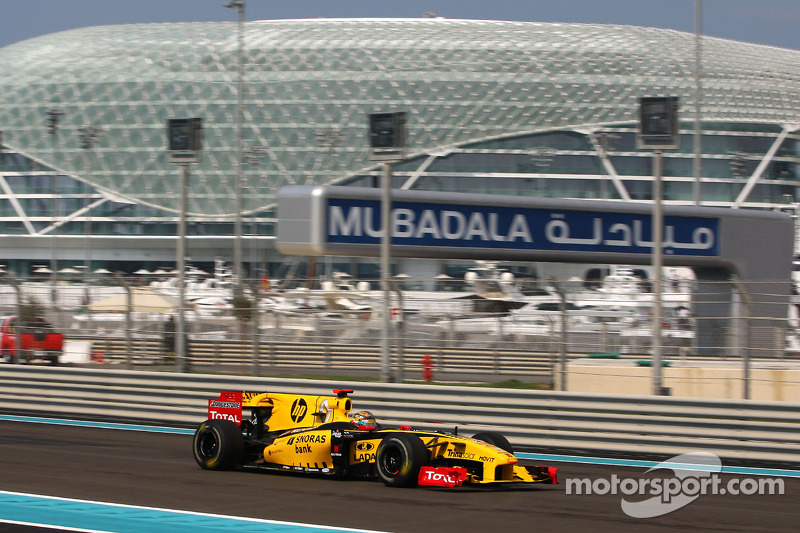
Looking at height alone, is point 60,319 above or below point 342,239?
below

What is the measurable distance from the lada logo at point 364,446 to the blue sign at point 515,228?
5176 mm

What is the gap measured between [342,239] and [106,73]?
71.5 m

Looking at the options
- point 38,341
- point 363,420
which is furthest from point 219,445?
point 38,341

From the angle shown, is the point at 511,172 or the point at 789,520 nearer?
the point at 789,520

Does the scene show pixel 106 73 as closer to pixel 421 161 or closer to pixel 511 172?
pixel 421 161

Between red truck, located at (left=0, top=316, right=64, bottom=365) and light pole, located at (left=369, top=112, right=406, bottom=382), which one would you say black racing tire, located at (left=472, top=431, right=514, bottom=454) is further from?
red truck, located at (left=0, top=316, right=64, bottom=365)

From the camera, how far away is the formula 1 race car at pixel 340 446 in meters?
9.08

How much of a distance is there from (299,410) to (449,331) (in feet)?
11.6

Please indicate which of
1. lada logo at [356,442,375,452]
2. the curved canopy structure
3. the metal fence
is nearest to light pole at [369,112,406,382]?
the metal fence

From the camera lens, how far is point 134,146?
79188 mm

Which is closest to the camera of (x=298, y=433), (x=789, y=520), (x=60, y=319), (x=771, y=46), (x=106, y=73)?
(x=789, y=520)

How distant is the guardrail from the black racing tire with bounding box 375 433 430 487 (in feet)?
3.39

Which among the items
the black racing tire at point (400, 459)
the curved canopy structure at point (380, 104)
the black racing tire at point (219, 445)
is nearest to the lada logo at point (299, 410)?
the black racing tire at point (219, 445)

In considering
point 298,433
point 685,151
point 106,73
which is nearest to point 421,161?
point 685,151
